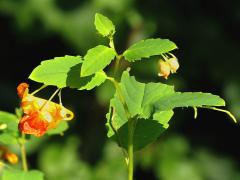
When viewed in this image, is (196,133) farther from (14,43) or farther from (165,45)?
(165,45)

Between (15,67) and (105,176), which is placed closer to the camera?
(105,176)

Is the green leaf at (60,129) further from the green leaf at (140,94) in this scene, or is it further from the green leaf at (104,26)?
the green leaf at (104,26)

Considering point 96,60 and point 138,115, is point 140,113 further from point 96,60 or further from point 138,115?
point 96,60

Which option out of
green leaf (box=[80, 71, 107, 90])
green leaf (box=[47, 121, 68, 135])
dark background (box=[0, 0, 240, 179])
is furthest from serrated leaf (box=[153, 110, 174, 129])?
dark background (box=[0, 0, 240, 179])

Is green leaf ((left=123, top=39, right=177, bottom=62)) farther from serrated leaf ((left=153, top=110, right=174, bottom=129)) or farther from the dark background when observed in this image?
the dark background

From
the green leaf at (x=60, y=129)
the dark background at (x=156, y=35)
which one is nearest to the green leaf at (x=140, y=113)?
the green leaf at (x=60, y=129)

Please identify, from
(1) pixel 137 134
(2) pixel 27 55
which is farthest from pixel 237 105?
(1) pixel 137 134
